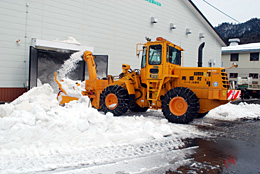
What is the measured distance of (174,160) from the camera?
14.8ft

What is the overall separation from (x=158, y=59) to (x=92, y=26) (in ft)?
22.3

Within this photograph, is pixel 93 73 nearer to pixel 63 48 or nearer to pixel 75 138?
pixel 63 48

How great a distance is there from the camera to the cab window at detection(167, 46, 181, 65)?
868 centimetres

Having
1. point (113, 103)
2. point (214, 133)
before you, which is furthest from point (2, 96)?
point (214, 133)

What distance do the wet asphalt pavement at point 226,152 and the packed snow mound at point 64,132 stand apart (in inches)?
Result: 27.1

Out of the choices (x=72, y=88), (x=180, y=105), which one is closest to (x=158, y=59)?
(x=180, y=105)

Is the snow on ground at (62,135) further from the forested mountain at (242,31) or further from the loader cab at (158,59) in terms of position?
the forested mountain at (242,31)

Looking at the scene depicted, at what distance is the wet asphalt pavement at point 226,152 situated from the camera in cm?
417

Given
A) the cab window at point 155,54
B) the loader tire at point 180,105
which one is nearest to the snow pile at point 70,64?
the cab window at point 155,54

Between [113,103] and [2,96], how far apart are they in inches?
212

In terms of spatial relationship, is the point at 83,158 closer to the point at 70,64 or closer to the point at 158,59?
the point at 158,59

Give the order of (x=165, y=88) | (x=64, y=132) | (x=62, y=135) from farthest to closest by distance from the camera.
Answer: (x=165, y=88), (x=64, y=132), (x=62, y=135)

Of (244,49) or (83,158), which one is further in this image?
(244,49)

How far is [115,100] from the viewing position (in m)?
9.00
